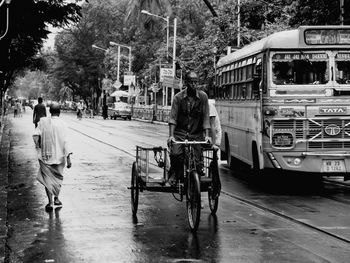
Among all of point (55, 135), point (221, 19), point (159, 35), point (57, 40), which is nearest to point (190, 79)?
point (55, 135)

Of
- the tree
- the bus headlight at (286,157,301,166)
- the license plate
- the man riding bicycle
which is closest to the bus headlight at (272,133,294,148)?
the bus headlight at (286,157,301,166)

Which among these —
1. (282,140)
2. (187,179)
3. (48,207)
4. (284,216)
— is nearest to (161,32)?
(282,140)

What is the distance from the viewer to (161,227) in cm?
940

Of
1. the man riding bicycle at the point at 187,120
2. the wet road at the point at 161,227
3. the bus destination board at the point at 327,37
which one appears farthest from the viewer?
the bus destination board at the point at 327,37

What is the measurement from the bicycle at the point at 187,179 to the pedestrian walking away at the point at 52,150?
4.43 feet

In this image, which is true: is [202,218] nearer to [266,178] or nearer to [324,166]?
[324,166]

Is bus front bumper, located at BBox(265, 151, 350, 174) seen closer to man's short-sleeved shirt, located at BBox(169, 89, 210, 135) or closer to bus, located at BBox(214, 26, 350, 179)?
bus, located at BBox(214, 26, 350, 179)

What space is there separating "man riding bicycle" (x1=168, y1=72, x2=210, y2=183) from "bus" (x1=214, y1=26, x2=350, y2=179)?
3.40 metres

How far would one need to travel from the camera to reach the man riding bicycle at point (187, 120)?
31.6 ft

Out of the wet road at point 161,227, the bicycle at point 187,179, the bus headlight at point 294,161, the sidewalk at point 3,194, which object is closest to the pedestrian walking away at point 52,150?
the wet road at point 161,227

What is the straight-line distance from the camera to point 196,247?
802 centimetres

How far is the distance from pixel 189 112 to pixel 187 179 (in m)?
1.01

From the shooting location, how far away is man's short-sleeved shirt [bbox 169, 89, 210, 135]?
9734 millimetres

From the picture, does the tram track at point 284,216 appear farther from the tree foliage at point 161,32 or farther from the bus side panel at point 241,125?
the tree foliage at point 161,32
